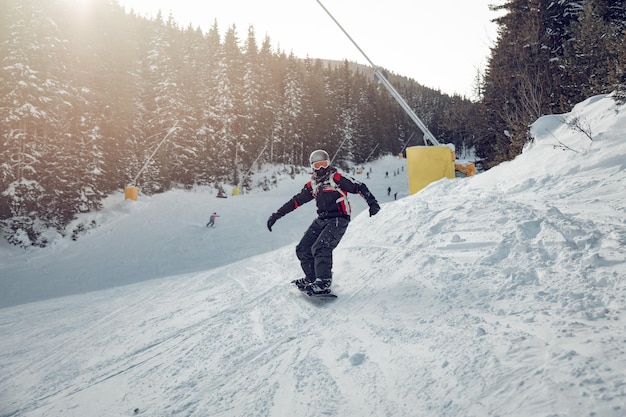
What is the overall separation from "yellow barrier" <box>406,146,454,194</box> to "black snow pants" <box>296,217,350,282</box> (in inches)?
254

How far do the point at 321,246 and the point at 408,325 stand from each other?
1843 millimetres

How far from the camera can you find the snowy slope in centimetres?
210

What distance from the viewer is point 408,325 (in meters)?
3.06

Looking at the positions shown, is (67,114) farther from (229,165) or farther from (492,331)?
(492,331)

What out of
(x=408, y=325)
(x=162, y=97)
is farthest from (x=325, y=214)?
(x=162, y=97)

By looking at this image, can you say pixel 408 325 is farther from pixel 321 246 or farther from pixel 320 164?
pixel 320 164

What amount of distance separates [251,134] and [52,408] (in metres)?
37.4

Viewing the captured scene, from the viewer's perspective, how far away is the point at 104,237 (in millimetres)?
16922

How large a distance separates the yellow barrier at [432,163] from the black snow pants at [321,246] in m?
6.46

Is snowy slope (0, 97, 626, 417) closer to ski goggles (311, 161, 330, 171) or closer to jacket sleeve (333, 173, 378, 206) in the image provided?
jacket sleeve (333, 173, 378, 206)

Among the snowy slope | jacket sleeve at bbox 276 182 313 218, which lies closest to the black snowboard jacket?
jacket sleeve at bbox 276 182 313 218

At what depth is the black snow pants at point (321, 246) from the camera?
456 cm

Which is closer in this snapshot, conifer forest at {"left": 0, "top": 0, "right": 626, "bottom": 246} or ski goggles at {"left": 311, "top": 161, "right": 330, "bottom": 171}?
ski goggles at {"left": 311, "top": 161, "right": 330, "bottom": 171}

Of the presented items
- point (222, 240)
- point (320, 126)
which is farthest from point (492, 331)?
point (320, 126)
